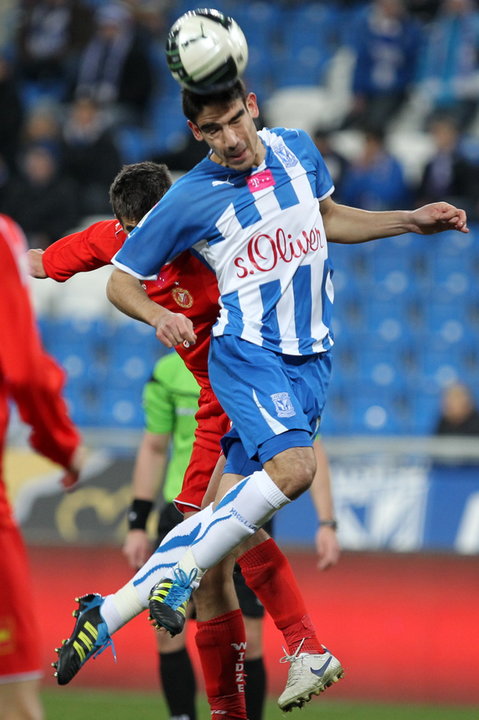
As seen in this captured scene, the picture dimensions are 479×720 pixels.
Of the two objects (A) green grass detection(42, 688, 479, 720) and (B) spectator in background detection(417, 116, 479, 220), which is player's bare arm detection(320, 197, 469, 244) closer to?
(A) green grass detection(42, 688, 479, 720)

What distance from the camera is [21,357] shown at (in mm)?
4195

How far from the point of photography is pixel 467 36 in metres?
15.3

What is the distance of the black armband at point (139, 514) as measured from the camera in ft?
25.7

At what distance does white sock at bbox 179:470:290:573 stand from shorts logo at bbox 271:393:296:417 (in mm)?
247

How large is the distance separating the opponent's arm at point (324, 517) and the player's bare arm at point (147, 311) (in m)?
2.03

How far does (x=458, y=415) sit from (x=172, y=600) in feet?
23.0

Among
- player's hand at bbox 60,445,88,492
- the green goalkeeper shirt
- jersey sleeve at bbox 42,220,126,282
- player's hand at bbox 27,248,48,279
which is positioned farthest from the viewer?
the green goalkeeper shirt

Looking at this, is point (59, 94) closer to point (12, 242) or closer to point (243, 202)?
point (243, 202)

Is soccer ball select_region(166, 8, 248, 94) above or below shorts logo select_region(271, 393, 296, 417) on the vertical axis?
above

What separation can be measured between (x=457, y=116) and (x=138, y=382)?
4884 mm

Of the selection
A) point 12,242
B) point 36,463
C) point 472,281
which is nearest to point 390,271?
point 472,281

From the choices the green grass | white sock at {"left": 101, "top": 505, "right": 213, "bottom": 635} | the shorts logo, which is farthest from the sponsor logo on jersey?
the green grass

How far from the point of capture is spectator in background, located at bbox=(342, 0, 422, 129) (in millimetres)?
15430

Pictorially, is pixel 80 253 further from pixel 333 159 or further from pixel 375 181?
pixel 333 159
